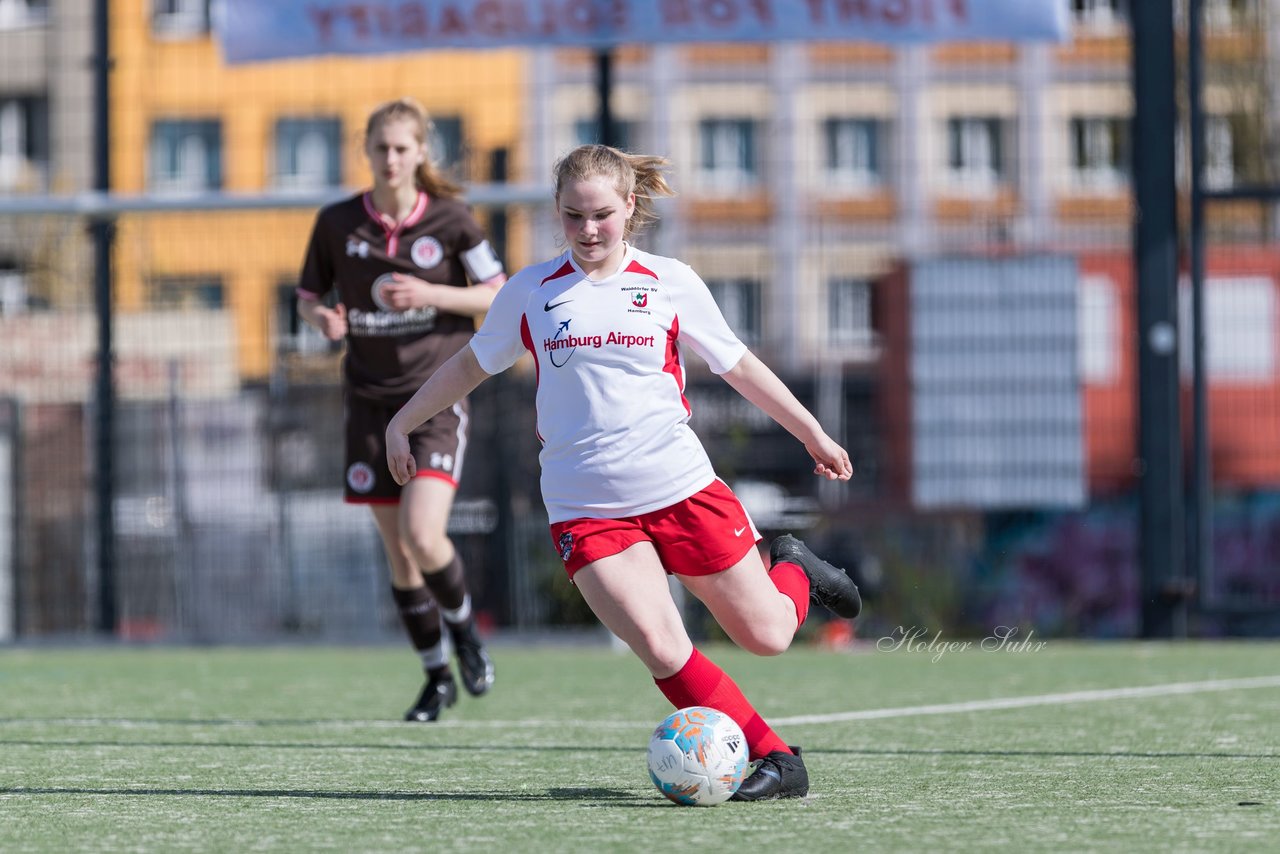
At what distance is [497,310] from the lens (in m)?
5.16

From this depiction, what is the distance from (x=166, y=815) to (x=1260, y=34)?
69.1 feet

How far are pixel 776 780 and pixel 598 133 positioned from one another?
6.47m

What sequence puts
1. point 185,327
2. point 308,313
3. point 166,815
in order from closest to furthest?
point 166,815 → point 308,313 → point 185,327

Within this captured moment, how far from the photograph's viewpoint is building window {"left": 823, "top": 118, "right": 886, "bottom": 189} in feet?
89.5

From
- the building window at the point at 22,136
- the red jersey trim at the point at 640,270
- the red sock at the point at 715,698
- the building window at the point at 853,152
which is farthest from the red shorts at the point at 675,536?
the building window at the point at 22,136

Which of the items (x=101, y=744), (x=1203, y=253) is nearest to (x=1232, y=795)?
(x=101, y=744)

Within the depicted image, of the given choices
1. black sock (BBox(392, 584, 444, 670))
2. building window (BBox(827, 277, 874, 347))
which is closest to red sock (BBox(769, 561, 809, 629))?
black sock (BBox(392, 584, 444, 670))

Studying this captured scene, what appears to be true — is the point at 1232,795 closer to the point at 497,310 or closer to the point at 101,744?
the point at 497,310

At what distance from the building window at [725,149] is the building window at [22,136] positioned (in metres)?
12.2

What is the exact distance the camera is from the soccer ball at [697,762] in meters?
4.64

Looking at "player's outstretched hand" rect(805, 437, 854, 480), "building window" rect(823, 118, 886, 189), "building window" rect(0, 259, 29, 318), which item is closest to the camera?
"player's outstretched hand" rect(805, 437, 854, 480)

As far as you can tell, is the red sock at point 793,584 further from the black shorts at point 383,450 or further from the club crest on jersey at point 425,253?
the club crest on jersey at point 425,253

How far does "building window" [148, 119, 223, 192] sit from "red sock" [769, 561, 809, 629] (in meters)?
26.0

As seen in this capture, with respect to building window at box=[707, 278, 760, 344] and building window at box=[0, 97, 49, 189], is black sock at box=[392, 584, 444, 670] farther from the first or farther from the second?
building window at box=[0, 97, 49, 189]
